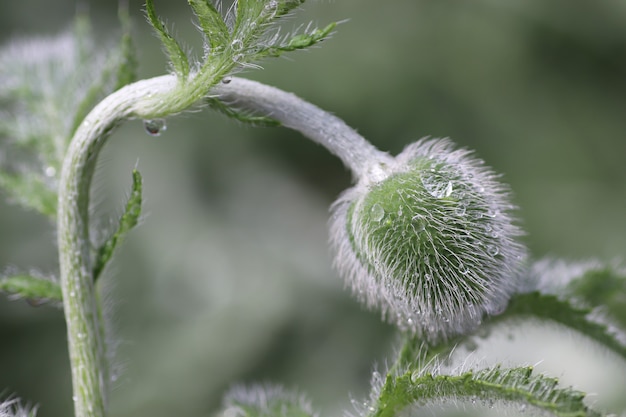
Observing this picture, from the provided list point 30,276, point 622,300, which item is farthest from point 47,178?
point 622,300

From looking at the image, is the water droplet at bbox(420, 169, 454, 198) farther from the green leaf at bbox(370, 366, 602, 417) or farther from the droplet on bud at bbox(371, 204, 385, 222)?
the green leaf at bbox(370, 366, 602, 417)

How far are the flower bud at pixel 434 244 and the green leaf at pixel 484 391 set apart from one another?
8.5 inches

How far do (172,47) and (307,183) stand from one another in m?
5.19

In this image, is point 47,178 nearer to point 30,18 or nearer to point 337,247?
point 337,247

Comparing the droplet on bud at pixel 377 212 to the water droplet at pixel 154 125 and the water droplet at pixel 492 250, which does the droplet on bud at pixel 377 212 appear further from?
the water droplet at pixel 154 125

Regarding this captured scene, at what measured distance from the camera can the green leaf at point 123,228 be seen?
214 centimetres

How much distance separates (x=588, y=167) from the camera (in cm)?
694

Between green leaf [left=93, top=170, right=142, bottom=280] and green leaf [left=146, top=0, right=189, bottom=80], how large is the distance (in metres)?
0.34

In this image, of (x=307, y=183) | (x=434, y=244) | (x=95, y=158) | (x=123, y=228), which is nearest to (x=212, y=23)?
(x=95, y=158)

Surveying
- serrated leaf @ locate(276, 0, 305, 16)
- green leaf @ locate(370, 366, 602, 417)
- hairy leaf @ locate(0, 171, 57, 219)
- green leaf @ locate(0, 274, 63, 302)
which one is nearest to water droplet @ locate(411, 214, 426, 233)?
green leaf @ locate(370, 366, 602, 417)

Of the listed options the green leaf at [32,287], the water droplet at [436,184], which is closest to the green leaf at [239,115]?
the water droplet at [436,184]

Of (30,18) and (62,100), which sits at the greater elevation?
(30,18)

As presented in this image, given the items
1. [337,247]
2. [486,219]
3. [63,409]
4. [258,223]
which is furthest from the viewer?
[258,223]

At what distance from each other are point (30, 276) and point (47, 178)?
55 centimetres
